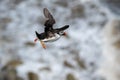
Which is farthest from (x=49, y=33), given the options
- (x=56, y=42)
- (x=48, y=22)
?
(x=56, y=42)

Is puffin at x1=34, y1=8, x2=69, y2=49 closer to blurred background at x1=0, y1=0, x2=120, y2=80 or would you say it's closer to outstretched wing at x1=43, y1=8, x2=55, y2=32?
outstretched wing at x1=43, y1=8, x2=55, y2=32

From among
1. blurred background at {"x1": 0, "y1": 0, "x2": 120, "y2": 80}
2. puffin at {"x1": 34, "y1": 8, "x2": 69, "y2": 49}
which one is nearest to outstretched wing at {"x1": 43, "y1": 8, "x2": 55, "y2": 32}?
puffin at {"x1": 34, "y1": 8, "x2": 69, "y2": 49}

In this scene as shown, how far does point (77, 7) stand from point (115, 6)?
5.12ft

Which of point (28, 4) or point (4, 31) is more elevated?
point (28, 4)

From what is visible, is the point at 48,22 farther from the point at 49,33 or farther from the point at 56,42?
the point at 56,42

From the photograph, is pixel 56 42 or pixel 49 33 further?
pixel 56 42

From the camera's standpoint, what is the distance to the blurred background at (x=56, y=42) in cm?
971

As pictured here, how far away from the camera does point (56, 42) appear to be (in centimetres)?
1084

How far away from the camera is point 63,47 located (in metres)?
10.6

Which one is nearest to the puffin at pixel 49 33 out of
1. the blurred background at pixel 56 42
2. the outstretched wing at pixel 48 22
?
the outstretched wing at pixel 48 22

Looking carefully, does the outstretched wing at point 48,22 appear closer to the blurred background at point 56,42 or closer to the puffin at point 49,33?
the puffin at point 49,33

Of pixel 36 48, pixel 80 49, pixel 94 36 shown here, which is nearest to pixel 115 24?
pixel 94 36

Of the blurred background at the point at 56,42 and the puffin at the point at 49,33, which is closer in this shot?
the puffin at the point at 49,33

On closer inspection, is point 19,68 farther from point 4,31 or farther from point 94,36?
point 94,36
